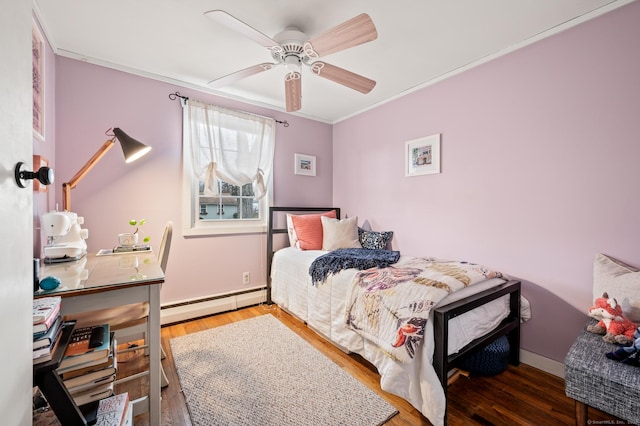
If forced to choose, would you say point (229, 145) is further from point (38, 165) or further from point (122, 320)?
point (122, 320)

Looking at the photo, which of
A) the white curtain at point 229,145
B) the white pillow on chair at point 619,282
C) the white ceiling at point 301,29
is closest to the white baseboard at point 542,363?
the white pillow on chair at point 619,282

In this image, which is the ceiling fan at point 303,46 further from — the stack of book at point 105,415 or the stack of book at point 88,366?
the stack of book at point 105,415

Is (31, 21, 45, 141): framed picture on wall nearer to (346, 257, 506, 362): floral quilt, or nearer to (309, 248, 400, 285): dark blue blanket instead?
(309, 248, 400, 285): dark blue blanket

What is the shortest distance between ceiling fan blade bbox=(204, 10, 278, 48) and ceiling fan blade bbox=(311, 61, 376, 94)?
321mm

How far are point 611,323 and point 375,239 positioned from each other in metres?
1.86

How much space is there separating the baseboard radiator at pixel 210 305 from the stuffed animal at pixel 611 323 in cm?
280

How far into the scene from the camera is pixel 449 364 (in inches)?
57.5

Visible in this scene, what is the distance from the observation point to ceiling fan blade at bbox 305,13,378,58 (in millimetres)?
1420

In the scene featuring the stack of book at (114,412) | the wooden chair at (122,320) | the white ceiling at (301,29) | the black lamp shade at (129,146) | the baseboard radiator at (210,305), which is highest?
the white ceiling at (301,29)

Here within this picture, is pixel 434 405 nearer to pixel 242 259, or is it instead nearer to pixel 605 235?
pixel 605 235

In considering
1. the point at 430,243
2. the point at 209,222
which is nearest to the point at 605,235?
the point at 430,243

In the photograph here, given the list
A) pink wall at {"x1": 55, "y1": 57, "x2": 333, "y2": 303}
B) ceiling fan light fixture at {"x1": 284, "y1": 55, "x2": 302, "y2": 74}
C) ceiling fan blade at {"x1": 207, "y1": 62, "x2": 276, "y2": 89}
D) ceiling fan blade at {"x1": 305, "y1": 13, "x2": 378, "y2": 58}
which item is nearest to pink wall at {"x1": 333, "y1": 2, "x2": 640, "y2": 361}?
ceiling fan blade at {"x1": 305, "y1": 13, "x2": 378, "y2": 58}

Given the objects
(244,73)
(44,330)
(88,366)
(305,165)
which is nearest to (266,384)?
(88,366)

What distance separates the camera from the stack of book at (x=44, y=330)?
81cm
